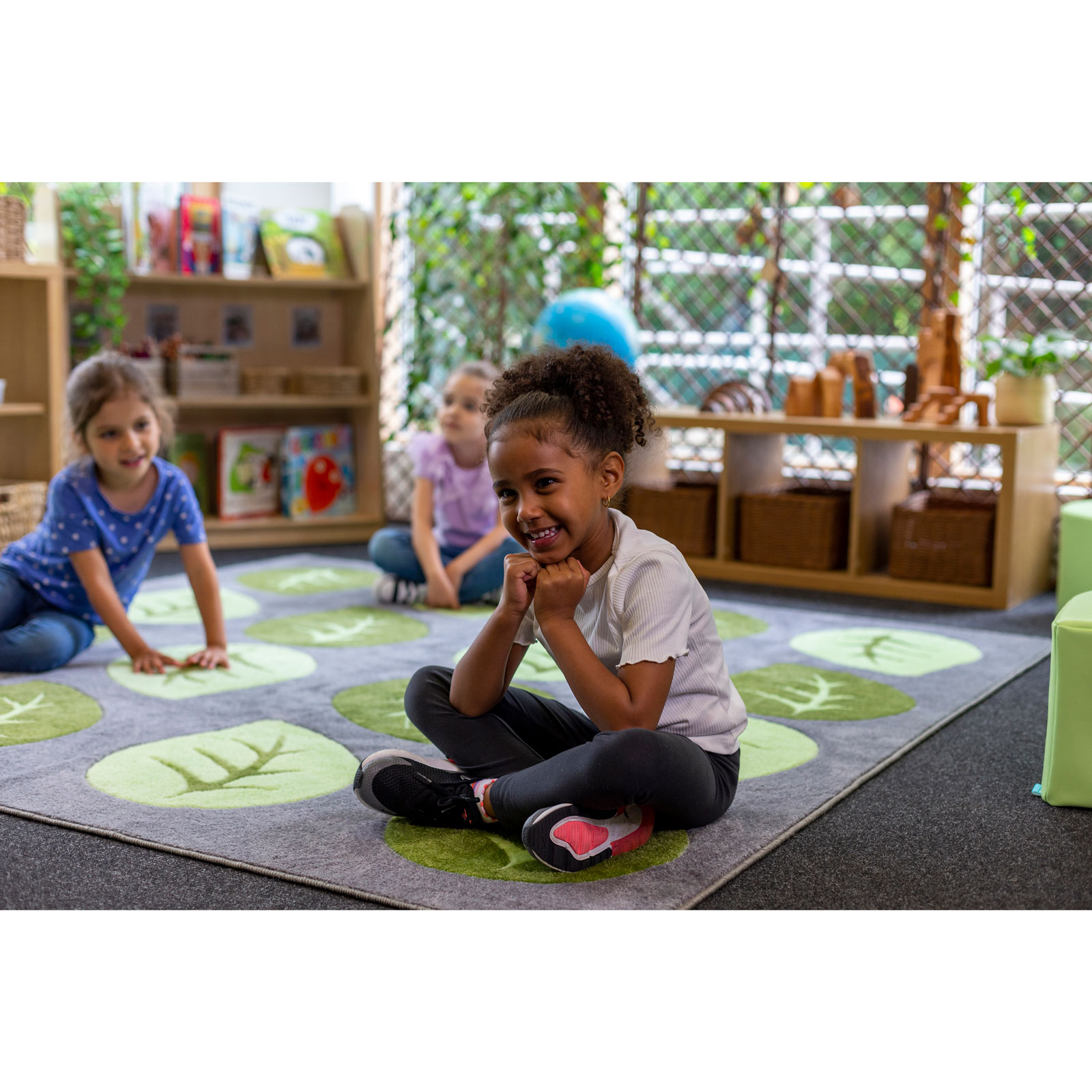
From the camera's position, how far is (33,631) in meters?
2.02

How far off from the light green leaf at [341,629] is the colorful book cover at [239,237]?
1345 millimetres

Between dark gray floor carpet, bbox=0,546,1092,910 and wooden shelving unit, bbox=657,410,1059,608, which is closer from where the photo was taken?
dark gray floor carpet, bbox=0,546,1092,910

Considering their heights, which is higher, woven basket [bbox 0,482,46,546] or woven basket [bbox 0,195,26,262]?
woven basket [bbox 0,195,26,262]

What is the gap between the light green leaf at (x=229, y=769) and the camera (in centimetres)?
145

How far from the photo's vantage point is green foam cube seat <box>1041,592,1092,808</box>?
140 centimetres

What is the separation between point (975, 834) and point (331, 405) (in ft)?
8.79

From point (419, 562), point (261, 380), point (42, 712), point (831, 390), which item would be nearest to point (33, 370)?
point (261, 380)

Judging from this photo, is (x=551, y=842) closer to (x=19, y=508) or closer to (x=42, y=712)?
(x=42, y=712)

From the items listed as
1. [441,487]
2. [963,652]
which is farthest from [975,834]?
[441,487]

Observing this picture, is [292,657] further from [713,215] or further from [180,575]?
[713,215]

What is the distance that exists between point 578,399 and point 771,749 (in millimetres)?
645

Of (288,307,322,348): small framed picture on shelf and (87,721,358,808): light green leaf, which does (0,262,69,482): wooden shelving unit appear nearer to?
(288,307,322,348): small framed picture on shelf

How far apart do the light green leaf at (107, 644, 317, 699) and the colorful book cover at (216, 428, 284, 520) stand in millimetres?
1345

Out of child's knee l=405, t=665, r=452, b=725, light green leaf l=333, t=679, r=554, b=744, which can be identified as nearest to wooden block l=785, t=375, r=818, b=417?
light green leaf l=333, t=679, r=554, b=744
